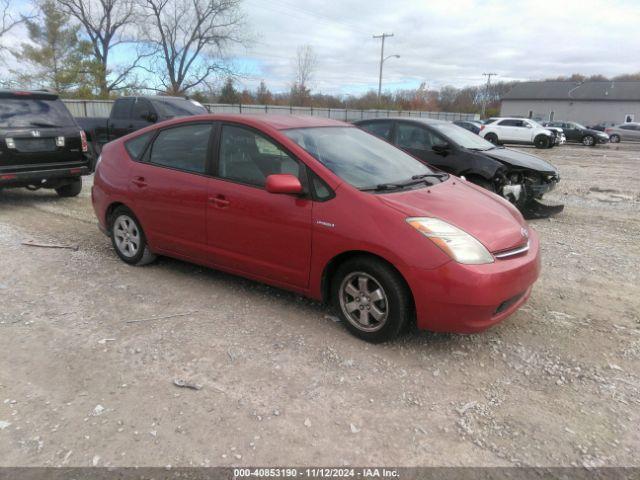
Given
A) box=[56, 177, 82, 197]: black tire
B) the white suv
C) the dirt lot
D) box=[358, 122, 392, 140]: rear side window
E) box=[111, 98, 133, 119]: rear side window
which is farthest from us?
the white suv

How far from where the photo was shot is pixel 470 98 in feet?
277

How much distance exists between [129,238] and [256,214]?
195 cm

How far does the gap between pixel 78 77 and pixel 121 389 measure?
34382 millimetres

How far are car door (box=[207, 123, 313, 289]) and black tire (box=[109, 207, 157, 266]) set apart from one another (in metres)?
1.09

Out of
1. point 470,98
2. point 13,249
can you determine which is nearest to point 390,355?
point 13,249

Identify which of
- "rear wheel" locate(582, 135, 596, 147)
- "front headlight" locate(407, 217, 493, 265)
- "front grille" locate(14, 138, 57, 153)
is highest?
"front grille" locate(14, 138, 57, 153)

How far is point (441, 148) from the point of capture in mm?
7781

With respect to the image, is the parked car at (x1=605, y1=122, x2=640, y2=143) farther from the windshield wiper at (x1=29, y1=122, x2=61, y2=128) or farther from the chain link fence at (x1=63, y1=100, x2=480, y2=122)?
the windshield wiper at (x1=29, y1=122, x2=61, y2=128)

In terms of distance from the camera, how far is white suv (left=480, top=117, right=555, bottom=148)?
2630cm

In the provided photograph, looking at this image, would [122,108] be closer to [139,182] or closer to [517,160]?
[139,182]

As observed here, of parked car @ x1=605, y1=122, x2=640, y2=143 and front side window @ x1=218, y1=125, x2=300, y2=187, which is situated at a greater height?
front side window @ x1=218, y1=125, x2=300, y2=187

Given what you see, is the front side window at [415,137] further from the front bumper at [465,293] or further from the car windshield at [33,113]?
the car windshield at [33,113]

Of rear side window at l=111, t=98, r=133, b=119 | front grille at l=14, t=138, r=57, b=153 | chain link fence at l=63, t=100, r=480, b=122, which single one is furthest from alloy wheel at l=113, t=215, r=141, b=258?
rear side window at l=111, t=98, r=133, b=119

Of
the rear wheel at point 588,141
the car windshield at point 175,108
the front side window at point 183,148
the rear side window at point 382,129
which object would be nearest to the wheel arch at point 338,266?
the front side window at point 183,148
